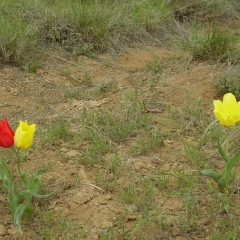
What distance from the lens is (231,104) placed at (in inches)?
84.4

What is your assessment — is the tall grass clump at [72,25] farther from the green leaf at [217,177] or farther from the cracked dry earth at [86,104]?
the green leaf at [217,177]

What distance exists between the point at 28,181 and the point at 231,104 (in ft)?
3.45

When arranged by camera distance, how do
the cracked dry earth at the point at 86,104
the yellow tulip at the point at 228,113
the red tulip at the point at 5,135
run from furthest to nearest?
the cracked dry earth at the point at 86,104
the yellow tulip at the point at 228,113
the red tulip at the point at 5,135

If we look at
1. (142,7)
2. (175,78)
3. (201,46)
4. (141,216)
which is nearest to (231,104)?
(141,216)

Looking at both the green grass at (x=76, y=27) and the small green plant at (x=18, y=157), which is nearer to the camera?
the small green plant at (x=18, y=157)

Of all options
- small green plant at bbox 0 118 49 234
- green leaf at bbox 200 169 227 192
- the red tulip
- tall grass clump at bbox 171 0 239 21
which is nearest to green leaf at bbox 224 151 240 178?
green leaf at bbox 200 169 227 192

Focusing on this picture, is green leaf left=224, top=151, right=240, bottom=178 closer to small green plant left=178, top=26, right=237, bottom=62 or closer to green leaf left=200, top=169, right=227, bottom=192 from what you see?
green leaf left=200, top=169, right=227, bottom=192

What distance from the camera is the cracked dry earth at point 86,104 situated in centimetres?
228

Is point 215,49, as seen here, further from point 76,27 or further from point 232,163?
point 232,163

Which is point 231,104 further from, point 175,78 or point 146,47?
point 146,47

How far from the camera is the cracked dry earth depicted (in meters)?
2.28

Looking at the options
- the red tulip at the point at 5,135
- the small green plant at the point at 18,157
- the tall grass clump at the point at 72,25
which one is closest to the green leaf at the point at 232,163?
the small green plant at the point at 18,157

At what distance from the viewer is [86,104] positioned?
3531 mm

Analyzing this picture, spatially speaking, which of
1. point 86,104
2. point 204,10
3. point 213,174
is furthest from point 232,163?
point 204,10
